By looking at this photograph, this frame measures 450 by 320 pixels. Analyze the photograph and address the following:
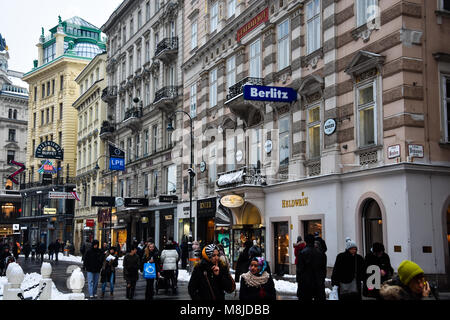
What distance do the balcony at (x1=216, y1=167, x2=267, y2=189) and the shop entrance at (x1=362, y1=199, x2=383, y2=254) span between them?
729cm

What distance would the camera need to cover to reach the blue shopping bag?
16.6m

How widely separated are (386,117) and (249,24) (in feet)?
40.0

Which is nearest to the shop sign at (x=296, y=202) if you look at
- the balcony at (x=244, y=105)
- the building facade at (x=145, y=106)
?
the balcony at (x=244, y=105)

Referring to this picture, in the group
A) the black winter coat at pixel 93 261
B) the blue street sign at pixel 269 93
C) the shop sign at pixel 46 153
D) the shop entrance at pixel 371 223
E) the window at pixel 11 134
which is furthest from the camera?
the window at pixel 11 134

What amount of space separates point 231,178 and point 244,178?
1.04 metres

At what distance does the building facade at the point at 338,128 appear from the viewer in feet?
60.8

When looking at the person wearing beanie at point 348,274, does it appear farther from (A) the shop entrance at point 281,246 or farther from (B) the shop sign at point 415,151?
(A) the shop entrance at point 281,246

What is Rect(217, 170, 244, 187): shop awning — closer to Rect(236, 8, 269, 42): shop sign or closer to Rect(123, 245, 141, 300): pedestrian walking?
Rect(236, 8, 269, 42): shop sign

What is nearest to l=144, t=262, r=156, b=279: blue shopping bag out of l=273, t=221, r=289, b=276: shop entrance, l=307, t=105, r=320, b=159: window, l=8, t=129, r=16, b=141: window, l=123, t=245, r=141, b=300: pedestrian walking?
l=123, t=245, r=141, b=300: pedestrian walking

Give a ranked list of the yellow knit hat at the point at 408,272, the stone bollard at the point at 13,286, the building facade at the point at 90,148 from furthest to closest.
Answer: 1. the building facade at the point at 90,148
2. the stone bollard at the point at 13,286
3. the yellow knit hat at the point at 408,272

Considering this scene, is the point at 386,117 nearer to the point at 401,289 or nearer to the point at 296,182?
the point at 296,182

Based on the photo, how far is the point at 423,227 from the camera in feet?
59.6

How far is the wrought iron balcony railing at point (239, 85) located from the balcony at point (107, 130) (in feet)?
84.4
